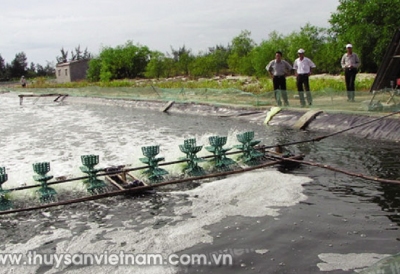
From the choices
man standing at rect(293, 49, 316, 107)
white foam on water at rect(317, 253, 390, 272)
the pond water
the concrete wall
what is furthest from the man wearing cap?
the concrete wall

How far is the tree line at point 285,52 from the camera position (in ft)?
61.6

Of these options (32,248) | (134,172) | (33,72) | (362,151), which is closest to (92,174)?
(134,172)

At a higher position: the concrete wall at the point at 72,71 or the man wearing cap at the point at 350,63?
the concrete wall at the point at 72,71

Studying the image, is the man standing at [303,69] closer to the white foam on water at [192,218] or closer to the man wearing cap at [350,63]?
the man wearing cap at [350,63]

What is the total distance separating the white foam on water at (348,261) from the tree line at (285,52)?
16.3m

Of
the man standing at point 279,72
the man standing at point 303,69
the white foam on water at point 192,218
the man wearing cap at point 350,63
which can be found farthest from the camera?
the man standing at point 279,72

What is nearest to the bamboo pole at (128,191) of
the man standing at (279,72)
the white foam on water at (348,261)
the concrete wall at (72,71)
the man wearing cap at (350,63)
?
the white foam on water at (348,261)

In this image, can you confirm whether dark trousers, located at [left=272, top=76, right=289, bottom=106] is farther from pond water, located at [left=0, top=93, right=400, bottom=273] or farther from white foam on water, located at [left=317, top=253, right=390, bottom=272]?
white foam on water, located at [left=317, top=253, right=390, bottom=272]

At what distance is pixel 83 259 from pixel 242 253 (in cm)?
163

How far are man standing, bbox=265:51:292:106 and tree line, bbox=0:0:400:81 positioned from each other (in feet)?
25.4

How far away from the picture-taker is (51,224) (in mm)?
5453

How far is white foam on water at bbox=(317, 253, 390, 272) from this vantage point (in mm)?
4035

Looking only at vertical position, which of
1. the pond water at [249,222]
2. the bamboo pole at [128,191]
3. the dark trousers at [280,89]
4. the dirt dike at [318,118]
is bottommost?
the pond water at [249,222]

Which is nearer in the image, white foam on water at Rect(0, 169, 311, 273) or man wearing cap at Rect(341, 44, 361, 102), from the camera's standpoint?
white foam on water at Rect(0, 169, 311, 273)
